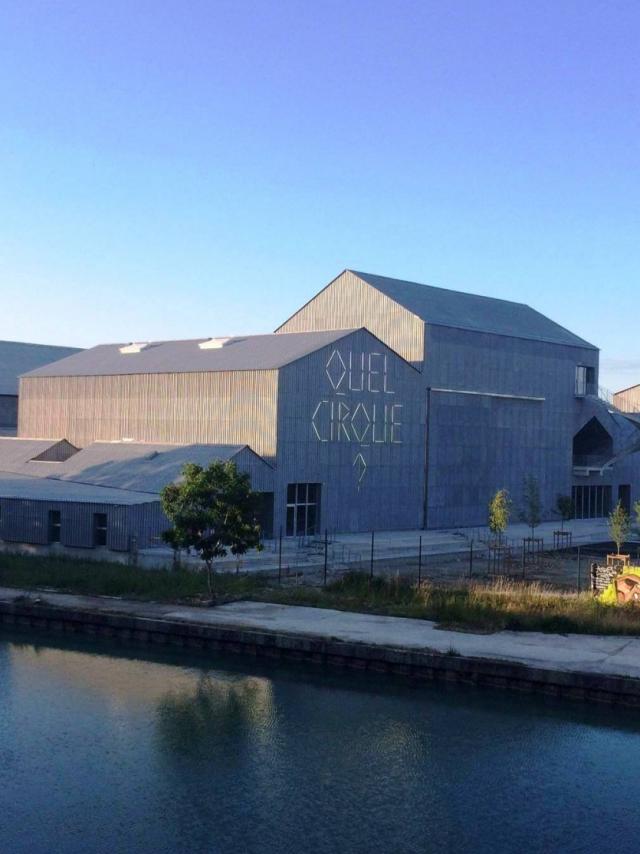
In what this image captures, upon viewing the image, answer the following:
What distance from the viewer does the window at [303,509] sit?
158 feet

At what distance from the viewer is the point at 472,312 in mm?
63312

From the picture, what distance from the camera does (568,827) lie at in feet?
57.0

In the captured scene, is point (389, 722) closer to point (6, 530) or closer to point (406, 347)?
point (6, 530)

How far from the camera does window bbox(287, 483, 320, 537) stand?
48156 millimetres

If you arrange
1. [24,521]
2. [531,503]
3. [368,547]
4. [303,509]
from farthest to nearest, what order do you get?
1. [531,503]
2. [303,509]
3. [368,547]
4. [24,521]

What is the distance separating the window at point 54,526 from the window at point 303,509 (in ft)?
35.7

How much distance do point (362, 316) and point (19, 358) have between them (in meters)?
31.5

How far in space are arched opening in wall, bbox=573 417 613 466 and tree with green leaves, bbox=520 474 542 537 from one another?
6.19 m

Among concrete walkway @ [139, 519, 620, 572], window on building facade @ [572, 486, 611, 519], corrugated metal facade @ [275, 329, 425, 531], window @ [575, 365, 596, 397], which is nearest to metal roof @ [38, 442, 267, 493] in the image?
corrugated metal facade @ [275, 329, 425, 531]

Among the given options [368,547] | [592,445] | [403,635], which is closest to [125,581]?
[403,635]

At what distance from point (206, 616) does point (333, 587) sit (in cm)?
545

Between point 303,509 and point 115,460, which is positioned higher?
point 115,460

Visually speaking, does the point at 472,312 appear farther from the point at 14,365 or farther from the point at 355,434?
the point at 14,365

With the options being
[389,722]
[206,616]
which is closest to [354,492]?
[206,616]
